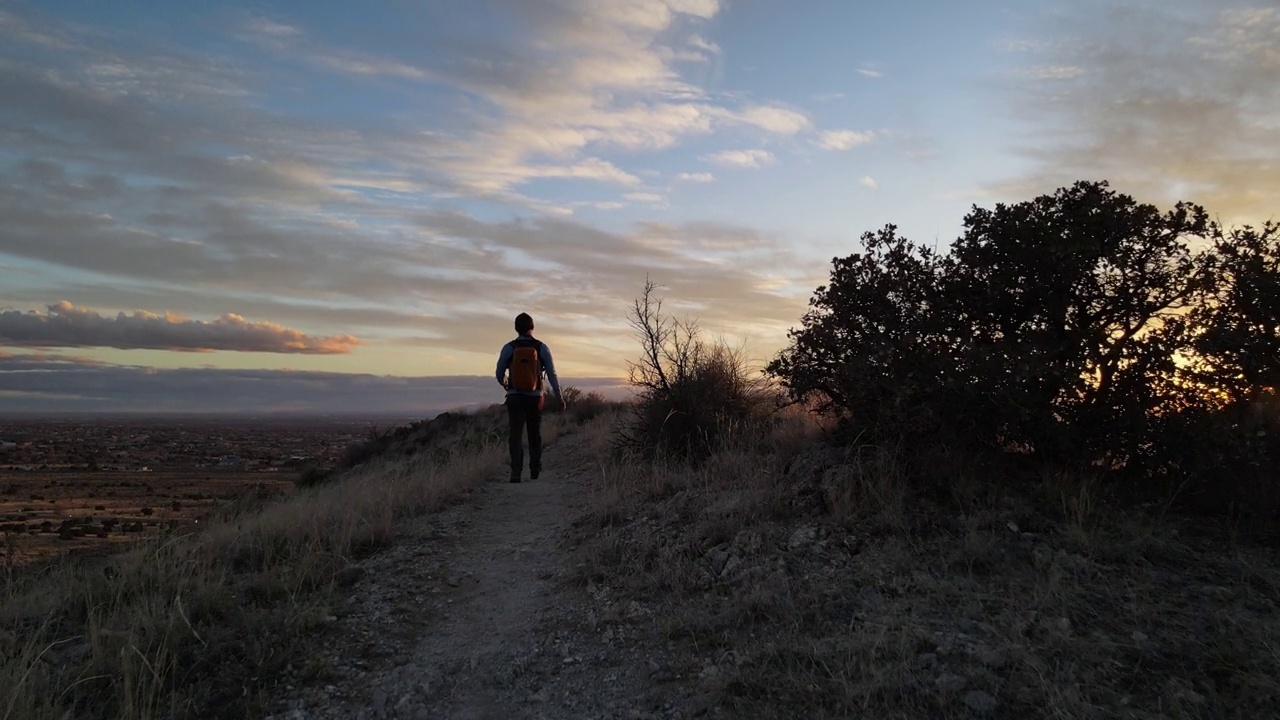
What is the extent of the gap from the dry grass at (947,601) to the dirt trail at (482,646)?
0.32 m

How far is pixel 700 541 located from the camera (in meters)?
5.93

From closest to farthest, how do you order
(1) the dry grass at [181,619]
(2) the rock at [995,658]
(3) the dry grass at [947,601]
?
1. (3) the dry grass at [947,601]
2. (2) the rock at [995,658]
3. (1) the dry grass at [181,619]

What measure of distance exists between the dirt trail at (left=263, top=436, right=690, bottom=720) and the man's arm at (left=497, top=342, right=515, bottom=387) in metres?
3.27

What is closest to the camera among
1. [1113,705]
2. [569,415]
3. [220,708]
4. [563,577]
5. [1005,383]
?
[1113,705]

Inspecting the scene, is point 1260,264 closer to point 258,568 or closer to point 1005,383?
point 1005,383

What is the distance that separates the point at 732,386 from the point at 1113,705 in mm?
7405

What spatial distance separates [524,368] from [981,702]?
7.40m

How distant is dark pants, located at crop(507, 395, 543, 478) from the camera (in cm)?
995

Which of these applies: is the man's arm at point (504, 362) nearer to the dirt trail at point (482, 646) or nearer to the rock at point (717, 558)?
the dirt trail at point (482, 646)

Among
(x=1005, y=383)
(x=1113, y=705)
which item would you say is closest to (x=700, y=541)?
(x=1005, y=383)

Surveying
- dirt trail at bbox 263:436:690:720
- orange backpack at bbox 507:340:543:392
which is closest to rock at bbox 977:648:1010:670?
dirt trail at bbox 263:436:690:720

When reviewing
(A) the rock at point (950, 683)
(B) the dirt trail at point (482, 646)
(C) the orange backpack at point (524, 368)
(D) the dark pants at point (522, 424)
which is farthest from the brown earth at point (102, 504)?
A: (A) the rock at point (950, 683)

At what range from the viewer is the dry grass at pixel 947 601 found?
352 centimetres

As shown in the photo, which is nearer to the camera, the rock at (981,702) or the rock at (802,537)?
the rock at (981,702)
